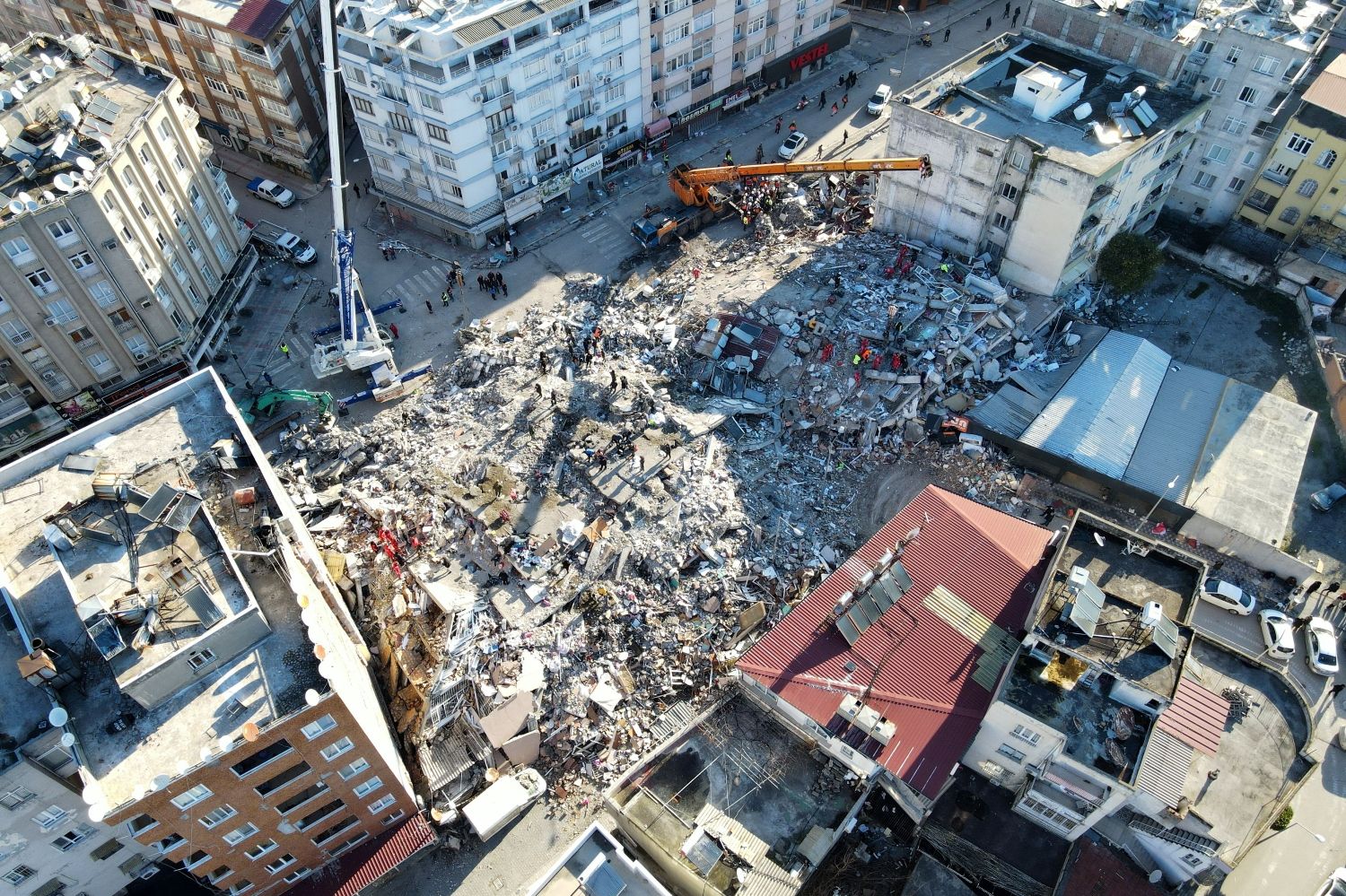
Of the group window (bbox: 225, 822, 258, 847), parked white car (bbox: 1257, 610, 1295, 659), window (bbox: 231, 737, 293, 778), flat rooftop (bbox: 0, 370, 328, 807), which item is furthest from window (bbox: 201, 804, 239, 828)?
parked white car (bbox: 1257, 610, 1295, 659)

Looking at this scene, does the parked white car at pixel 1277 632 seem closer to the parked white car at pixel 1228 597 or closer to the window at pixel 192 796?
the parked white car at pixel 1228 597

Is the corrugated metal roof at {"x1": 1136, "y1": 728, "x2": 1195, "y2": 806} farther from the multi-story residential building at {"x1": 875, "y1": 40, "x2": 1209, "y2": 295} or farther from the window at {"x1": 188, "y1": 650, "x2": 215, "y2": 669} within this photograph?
the window at {"x1": 188, "y1": 650, "x2": 215, "y2": 669}

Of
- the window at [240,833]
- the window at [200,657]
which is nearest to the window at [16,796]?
the window at [200,657]

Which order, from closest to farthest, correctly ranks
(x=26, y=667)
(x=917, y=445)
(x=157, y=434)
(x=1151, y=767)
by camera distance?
(x=26, y=667)
(x=1151, y=767)
(x=157, y=434)
(x=917, y=445)

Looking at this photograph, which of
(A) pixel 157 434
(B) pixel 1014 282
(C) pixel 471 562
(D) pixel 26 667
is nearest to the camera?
(D) pixel 26 667

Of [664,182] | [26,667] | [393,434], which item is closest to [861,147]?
[664,182]

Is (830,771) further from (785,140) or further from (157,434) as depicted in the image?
(785,140)
